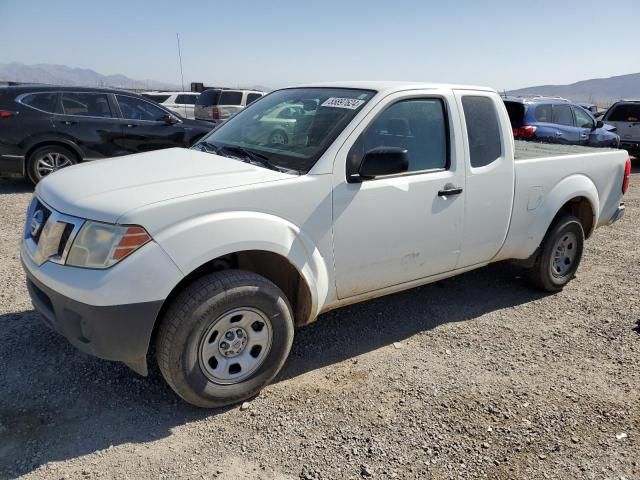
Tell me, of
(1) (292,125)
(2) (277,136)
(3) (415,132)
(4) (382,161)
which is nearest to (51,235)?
(2) (277,136)

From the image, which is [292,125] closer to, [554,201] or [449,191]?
[449,191]

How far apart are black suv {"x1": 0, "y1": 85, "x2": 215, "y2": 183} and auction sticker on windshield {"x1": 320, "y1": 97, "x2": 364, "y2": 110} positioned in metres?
6.15

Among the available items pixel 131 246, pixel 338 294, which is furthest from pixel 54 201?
pixel 338 294

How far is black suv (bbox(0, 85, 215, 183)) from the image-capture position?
787cm

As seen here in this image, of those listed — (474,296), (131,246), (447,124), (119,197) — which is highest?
(447,124)

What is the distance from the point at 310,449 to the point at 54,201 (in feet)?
6.35

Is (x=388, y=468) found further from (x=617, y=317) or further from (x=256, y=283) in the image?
(x=617, y=317)

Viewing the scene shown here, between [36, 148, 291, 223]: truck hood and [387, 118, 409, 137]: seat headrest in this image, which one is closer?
[36, 148, 291, 223]: truck hood

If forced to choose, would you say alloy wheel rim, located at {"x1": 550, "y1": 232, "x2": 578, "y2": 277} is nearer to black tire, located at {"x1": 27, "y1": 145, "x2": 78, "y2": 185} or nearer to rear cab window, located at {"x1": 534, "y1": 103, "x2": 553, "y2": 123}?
rear cab window, located at {"x1": 534, "y1": 103, "x2": 553, "y2": 123}

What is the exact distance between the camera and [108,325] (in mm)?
2527

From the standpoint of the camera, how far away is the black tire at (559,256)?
470 centimetres

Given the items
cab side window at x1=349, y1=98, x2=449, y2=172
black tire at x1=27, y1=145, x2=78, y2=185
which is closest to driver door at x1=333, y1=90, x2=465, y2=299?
cab side window at x1=349, y1=98, x2=449, y2=172

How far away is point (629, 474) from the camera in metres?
2.63

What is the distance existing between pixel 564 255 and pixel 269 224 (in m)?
3.36
